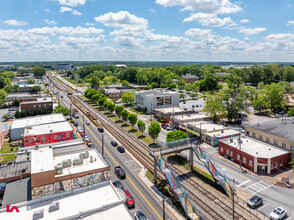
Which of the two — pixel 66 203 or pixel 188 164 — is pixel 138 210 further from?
pixel 188 164

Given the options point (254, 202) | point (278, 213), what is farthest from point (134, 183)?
point (278, 213)

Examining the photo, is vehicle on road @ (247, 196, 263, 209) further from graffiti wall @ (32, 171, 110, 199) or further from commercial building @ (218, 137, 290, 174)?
graffiti wall @ (32, 171, 110, 199)

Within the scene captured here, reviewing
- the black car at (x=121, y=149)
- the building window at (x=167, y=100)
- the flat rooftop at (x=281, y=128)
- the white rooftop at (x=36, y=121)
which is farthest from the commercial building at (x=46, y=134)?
the building window at (x=167, y=100)

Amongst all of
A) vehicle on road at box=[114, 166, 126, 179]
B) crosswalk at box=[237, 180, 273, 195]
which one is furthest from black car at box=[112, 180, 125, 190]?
crosswalk at box=[237, 180, 273, 195]

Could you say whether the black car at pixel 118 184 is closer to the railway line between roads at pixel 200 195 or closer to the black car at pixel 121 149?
the railway line between roads at pixel 200 195

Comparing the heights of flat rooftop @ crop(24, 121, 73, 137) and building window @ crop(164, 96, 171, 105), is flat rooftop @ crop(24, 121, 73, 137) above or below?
below

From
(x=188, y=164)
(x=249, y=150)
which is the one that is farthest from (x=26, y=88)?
(x=249, y=150)
